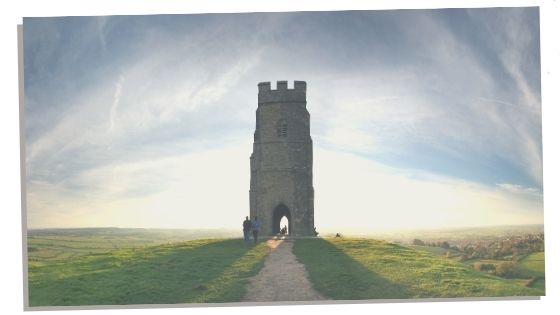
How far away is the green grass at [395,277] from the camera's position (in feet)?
116

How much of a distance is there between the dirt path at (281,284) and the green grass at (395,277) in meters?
0.49

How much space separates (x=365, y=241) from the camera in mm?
47031

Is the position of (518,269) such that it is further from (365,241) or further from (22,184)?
(22,184)

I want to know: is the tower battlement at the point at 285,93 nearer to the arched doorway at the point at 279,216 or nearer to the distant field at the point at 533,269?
the arched doorway at the point at 279,216

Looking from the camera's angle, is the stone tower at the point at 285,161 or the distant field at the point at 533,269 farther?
the stone tower at the point at 285,161

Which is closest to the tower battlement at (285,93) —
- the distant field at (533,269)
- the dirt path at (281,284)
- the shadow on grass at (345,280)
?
the shadow on grass at (345,280)

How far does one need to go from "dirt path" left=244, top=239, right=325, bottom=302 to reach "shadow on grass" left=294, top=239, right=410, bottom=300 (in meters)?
0.44

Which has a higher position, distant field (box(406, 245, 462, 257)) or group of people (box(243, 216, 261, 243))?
group of people (box(243, 216, 261, 243))

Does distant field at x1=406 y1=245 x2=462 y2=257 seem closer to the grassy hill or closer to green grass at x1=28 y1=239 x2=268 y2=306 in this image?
the grassy hill

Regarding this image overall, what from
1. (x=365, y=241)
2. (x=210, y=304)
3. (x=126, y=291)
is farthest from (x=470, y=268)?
(x=126, y=291)

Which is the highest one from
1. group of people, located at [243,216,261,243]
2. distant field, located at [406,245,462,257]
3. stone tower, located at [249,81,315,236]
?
stone tower, located at [249,81,315,236]

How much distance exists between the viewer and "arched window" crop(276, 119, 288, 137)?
51.8 metres

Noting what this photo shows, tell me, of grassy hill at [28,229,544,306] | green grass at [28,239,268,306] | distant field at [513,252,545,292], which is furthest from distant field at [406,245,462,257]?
green grass at [28,239,268,306]

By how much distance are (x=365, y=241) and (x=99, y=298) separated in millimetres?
17174
